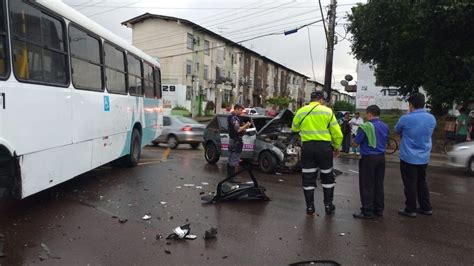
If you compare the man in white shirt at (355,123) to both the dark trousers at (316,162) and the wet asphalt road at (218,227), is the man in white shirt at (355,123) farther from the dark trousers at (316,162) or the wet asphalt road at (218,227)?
the dark trousers at (316,162)

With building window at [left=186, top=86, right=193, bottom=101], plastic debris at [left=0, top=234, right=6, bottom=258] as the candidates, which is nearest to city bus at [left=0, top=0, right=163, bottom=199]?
plastic debris at [left=0, top=234, right=6, bottom=258]

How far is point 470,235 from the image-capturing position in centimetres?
604

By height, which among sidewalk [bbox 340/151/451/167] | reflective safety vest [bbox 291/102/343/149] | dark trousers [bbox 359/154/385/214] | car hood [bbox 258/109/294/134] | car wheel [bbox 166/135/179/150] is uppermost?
reflective safety vest [bbox 291/102/343/149]

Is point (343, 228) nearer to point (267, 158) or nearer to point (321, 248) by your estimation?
point (321, 248)

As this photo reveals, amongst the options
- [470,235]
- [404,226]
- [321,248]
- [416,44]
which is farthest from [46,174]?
[416,44]

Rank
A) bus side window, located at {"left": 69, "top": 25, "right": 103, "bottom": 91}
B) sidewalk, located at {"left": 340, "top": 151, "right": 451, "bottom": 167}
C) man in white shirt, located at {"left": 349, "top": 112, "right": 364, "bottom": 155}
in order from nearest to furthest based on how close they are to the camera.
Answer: bus side window, located at {"left": 69, "top": 25, "right": 103, "bottom": 91}
sidewalk, located at {"left": 340, "top": 151, "right": 451, "bottom": 167}
man in white shirt, located at {"left": 349, "top": 112, "right": 364, "bottom": 155}

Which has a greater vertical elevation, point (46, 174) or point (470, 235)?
point (46, 174)

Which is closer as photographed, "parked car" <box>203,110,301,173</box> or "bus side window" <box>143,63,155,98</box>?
"parked car" <box>203,110,301,173</box>

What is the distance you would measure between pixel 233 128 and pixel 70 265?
16.9ft

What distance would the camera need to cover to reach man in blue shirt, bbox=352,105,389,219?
675 centimetres

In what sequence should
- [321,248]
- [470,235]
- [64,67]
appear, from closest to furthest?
[321,248] < [470,235] < [64,67]

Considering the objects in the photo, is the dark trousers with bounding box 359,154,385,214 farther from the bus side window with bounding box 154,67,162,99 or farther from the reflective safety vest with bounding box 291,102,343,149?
the bus side window with bounding box 154,67,162,99

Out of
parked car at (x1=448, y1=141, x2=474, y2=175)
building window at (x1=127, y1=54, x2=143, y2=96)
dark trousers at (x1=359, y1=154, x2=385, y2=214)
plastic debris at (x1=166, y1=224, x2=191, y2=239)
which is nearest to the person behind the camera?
plastic debris at (x1=166, y1=224, x2=191, y2=239)

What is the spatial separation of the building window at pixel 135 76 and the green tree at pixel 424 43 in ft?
35.9
